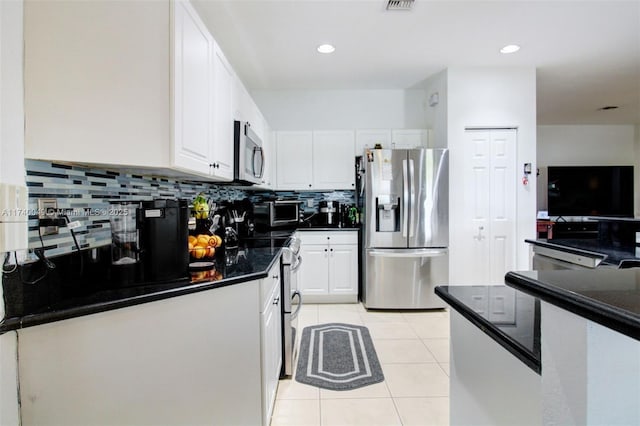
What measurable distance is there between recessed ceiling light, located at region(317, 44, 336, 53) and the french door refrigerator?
1.07 meters

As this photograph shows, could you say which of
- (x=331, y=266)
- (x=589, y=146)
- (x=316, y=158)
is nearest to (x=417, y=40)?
(x=316, y=158)

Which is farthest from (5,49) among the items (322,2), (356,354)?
(356,354)

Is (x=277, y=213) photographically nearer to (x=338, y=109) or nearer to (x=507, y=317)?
(x=338, y=109)

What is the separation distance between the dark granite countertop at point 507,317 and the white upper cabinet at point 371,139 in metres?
2.96

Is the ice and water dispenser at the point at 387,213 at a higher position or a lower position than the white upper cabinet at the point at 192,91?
lower

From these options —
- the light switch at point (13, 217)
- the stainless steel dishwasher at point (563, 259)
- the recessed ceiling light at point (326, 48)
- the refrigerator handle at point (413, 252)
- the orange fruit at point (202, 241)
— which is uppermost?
the recessed ceiling light at point (326, 48)

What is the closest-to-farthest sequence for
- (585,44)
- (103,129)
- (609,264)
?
(103,129)
(609,264)
(585,44)

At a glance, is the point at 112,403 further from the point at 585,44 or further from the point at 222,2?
the point at 585,44

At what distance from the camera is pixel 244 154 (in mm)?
2316

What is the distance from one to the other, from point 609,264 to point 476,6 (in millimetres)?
1992

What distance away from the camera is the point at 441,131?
3635 millimetres

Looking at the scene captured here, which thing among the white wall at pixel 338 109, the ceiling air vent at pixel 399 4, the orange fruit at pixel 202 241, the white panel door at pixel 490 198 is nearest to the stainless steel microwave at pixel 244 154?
the orange fruit at pixel 202 241

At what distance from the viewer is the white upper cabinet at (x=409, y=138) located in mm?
3885

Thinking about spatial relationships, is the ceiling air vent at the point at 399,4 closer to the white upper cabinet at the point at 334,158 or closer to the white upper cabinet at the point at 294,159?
the white upper cabinet at the point at 334,158
